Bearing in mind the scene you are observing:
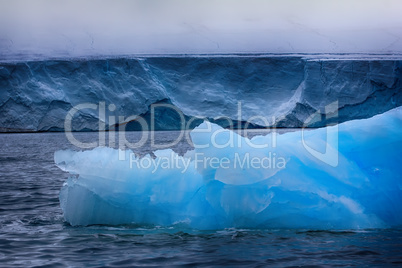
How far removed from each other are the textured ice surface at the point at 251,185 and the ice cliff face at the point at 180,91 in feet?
59.2

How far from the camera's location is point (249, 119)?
23.9 meters

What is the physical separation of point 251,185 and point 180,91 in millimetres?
20254

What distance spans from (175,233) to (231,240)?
522 mm

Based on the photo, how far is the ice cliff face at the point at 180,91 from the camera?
23.0m

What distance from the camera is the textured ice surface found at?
4.36 m

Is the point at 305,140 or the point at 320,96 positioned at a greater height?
the point at 320,96

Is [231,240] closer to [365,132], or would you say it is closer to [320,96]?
[365,132]

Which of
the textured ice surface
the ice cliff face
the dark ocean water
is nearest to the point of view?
the dark ocean water

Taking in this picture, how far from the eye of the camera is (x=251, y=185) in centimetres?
432

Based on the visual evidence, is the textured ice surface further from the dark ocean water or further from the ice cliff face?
the ice cliff face

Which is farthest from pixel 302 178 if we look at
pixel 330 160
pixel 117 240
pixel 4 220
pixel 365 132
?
pixel 4 220

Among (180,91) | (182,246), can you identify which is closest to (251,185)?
(182,246)

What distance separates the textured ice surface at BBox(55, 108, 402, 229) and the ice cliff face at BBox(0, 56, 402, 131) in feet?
59.2

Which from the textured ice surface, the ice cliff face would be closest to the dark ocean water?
the textured ice surface
